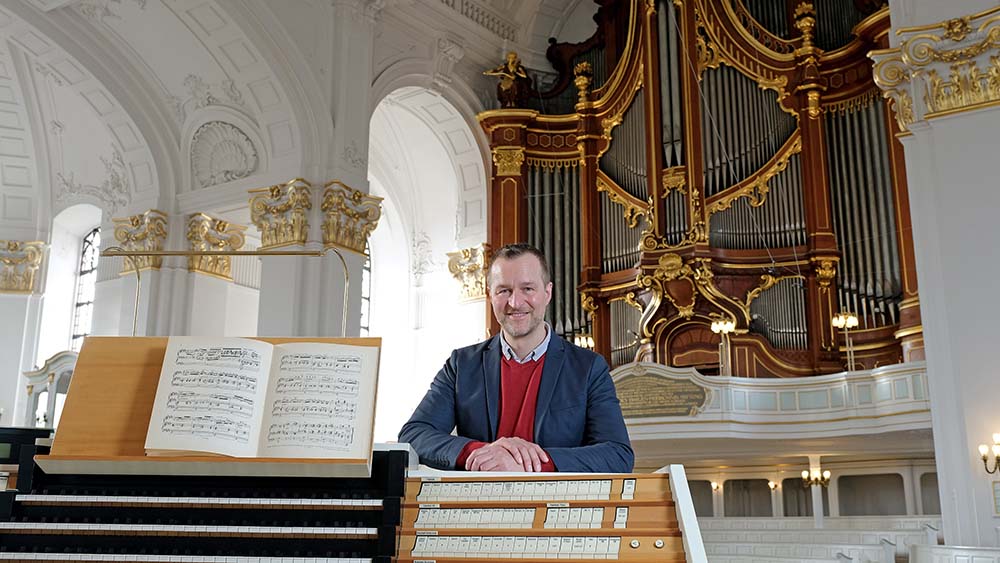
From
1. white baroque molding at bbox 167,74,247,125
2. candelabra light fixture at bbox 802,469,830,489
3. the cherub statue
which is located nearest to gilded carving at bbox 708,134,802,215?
the cherub statue

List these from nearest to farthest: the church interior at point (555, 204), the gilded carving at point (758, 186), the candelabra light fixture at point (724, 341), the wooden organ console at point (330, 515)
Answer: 1. the wooden organ console at point (330, 515)
2. the church interior at point (555, 204)
3. the candelabra light fixture at point (724, 341)
4. the gilded carving at point (758, 186)

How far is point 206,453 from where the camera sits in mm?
3111

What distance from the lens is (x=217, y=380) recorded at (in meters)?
3.28

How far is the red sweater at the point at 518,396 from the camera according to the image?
383 cm

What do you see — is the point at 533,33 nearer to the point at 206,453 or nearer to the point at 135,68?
the point at 135,68

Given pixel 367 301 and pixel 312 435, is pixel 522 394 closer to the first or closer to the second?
pixel 312 435

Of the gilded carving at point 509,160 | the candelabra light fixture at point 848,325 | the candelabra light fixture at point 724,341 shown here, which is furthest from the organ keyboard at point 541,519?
the gilded carving at point 509,160

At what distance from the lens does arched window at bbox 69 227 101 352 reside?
17172 millimetres

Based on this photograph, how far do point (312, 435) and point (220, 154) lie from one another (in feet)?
38.4

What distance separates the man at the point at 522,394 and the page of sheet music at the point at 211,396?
782 mm

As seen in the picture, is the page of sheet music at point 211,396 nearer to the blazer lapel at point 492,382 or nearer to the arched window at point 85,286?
the blazer lapel at point 492,382

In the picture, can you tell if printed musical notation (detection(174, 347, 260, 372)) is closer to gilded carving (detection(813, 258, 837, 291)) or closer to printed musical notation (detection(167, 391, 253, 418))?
printed musical notation (detection(167, 391, 253, 418))

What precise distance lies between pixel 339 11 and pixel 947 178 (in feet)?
26.7

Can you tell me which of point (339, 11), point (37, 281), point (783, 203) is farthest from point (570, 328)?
point (37, 281)
